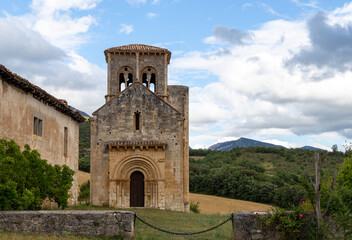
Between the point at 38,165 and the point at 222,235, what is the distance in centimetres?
645

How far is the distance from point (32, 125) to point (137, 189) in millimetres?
10764

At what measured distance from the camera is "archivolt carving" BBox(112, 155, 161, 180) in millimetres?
25594

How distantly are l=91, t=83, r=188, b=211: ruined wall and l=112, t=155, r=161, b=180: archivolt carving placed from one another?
0.71 m

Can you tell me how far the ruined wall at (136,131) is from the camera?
25891mm

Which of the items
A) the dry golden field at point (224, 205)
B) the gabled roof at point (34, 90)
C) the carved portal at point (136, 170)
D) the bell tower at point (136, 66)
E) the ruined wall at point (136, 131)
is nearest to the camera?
the gabled roof at point (34, 90)

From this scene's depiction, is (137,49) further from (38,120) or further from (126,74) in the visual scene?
(38,120)

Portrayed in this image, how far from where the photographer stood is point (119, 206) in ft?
82.9

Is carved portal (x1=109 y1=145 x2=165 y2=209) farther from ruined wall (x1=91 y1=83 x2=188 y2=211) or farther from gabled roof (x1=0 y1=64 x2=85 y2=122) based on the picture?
gabled roof (x1=0 y1=64 x2=85 y2=122)

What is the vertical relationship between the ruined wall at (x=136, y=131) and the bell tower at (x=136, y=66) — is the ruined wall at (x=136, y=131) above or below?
below

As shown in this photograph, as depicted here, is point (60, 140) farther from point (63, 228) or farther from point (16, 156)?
point (63, 228)

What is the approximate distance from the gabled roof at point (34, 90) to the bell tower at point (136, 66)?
934cm

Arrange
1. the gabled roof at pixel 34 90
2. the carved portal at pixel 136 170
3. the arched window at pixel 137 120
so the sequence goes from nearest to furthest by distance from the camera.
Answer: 1. the gabled roof at pixel 34 90
2. the carved portal at pixel 136 170
3. the arched window at pixel 137 120

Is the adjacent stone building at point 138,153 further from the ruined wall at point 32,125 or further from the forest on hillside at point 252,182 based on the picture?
the forest on hillside at point 252,182

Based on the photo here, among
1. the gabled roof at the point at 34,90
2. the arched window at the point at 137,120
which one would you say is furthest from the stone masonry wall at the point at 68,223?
the arched window at the point at 137,120
